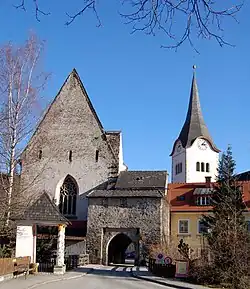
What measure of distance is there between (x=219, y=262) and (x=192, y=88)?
202 ft

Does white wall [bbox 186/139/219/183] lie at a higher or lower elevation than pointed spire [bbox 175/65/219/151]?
lower

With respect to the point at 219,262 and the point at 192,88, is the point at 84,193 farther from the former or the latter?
the point at 192,88

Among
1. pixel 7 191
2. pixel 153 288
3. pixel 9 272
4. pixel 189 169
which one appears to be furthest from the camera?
pixel 189 169

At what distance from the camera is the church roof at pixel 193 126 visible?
7862 centimetres

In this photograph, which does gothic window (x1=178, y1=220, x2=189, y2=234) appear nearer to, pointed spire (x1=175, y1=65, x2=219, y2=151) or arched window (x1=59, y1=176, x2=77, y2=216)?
arched window (x1=59, y1=176, x2=77, y2=216)

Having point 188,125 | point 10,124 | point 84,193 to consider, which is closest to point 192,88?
point 188,125

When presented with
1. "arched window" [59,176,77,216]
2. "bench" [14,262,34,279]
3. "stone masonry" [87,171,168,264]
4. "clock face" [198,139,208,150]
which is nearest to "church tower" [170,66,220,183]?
"clock face" [198,139,208,150]

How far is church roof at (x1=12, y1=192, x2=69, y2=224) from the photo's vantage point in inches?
1149

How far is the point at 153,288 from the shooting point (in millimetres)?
21438

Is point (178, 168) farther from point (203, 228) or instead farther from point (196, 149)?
point (203, 228)

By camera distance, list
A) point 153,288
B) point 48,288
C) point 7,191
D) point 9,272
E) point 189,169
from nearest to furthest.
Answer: point 48,288
point 153,288
point 9,272
point 7,191
point 189,169

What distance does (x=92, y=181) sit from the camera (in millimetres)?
47844

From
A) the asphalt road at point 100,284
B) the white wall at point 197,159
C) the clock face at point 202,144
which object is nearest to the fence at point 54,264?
the asphalt road at point 100,284

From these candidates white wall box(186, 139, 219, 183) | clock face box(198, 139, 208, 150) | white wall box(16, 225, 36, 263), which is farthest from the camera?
white wall box(186, 139, 219, 183)
